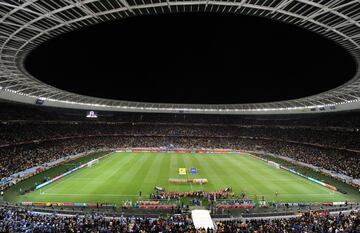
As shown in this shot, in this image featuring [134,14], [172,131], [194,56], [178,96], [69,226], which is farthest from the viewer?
[172,131]

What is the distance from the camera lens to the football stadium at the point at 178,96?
21125mm

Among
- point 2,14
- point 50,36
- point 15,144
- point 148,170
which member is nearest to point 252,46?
point 50,36

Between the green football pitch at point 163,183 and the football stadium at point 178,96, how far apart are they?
10.8 inches

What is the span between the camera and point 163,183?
41.8 m

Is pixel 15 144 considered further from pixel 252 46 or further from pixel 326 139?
pixel 326 139

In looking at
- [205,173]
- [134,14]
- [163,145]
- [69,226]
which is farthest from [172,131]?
[69,226]

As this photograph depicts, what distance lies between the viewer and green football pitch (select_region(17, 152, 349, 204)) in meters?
35.4

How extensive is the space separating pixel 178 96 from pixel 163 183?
2673 centimetres

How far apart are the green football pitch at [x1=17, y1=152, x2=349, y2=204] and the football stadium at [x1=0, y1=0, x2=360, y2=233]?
0.28 meters

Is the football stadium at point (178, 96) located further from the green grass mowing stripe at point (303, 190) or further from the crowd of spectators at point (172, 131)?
the crowd of spectators at point (172, 131)

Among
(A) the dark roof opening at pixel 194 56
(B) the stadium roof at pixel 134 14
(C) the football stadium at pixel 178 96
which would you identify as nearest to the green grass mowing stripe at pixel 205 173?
(C) the football stadium at pixel 178 96

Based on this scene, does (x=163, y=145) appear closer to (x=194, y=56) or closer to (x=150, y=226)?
(x=194, y=56)

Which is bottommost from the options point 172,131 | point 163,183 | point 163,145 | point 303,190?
point 303,190

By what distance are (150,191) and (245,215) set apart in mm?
13096
